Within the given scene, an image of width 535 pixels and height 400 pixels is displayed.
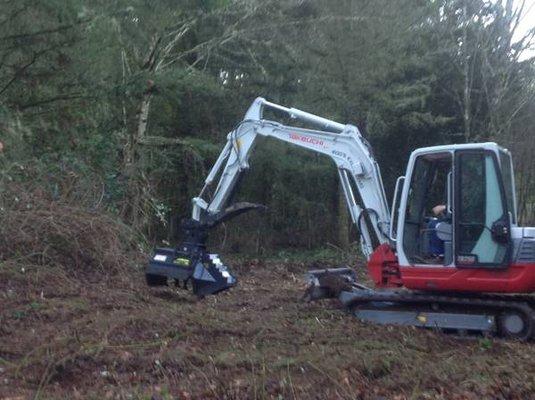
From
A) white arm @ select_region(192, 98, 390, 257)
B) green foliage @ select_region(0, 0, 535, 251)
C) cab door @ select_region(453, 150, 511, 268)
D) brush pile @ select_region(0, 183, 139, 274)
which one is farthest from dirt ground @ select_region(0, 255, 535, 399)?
green foliage @ select_region(0, 0, 535, 251)

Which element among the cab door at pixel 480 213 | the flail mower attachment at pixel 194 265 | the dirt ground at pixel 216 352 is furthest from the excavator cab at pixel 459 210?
the flail mower attachment at pixel 194 265

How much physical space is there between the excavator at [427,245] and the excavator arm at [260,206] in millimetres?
15

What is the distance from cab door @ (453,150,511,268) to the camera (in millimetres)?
11258

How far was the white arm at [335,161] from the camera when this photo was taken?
1298 centimetres

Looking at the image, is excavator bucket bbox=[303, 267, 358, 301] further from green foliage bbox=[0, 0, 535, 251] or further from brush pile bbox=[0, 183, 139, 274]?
green foliage bbox=[0, 0, 535, 251]

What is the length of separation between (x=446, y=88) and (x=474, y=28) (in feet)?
5.86

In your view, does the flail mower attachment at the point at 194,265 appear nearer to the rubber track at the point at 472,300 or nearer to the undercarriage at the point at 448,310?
the undercarriage at the point at 448,310

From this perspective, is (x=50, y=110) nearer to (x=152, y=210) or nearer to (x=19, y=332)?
(x=152, y=210)

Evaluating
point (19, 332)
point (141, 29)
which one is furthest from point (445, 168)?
point (141, 29)

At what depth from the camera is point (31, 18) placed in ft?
48.9

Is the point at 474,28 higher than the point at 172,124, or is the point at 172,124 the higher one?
the point at 474,28

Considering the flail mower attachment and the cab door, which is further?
the flail mower attachment

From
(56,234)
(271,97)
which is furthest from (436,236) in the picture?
(271,97)

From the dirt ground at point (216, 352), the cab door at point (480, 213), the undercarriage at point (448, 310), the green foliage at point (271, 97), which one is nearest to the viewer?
the dirt ground at point (216, 352)
